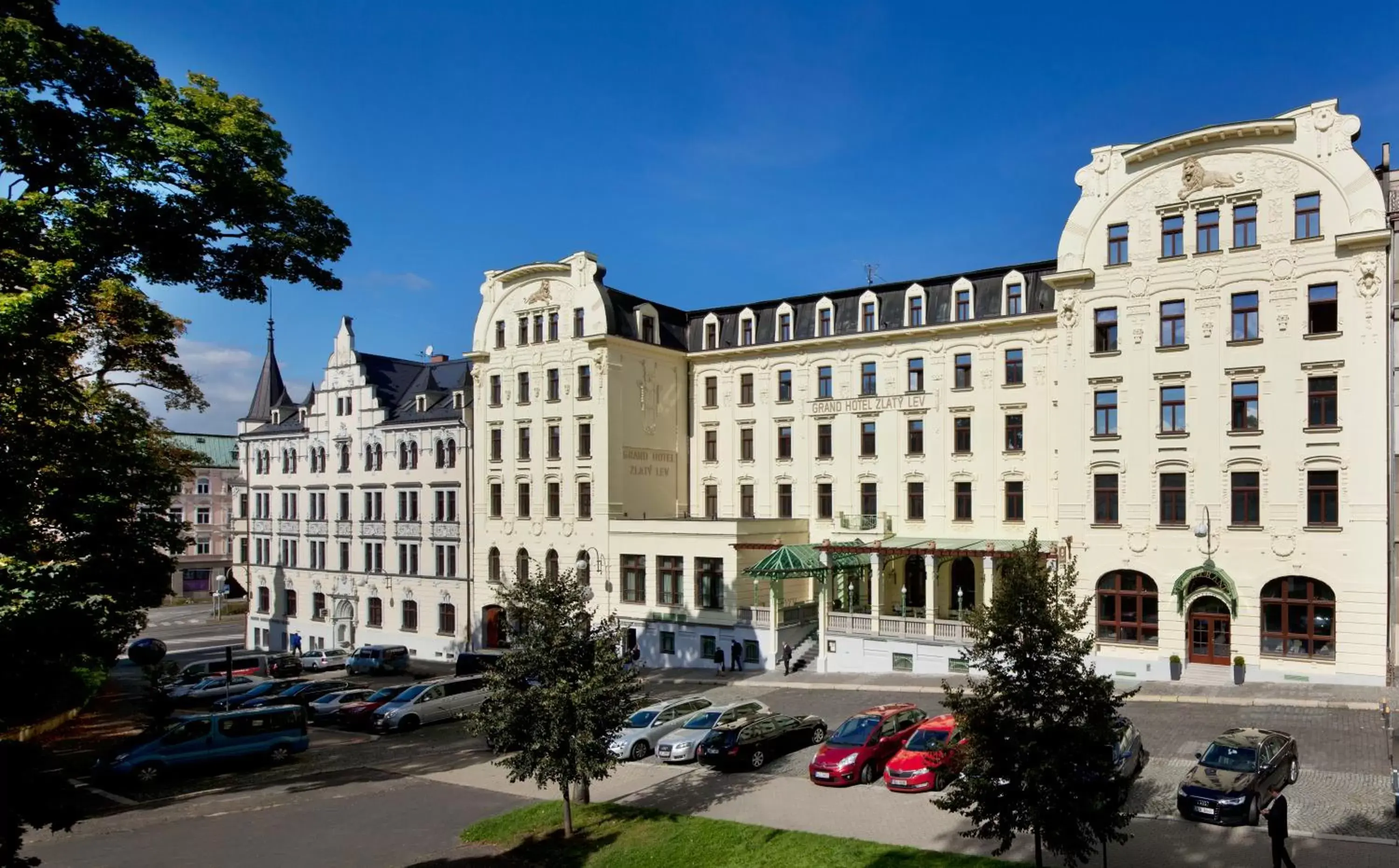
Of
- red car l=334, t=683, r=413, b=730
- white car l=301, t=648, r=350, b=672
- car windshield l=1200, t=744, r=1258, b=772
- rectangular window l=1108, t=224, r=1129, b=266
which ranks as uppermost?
rectangular window l=1108, t=224, r=1129, b=266

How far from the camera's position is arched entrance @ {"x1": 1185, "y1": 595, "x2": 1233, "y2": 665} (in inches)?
1179

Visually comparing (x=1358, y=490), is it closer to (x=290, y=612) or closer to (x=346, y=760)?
(x=346, y=760)

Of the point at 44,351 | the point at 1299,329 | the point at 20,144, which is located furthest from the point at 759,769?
the point at 1299,329

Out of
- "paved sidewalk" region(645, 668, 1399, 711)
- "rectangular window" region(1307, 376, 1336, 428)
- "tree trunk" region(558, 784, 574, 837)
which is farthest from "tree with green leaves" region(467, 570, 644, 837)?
"rectangular window" region(1307, 376, 1336, 428)

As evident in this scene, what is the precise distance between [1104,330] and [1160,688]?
1249 cm

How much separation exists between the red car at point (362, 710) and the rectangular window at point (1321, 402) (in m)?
32.9

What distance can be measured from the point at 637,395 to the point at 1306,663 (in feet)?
92.9

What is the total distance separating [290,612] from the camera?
5834 cm

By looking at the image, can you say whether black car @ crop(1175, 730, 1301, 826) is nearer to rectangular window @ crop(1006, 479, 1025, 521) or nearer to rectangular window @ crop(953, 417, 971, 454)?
rectangular window @ crop(1006, 479, 1025, 521)

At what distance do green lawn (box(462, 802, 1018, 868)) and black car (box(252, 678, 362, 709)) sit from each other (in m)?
19.6

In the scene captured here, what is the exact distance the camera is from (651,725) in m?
26.2

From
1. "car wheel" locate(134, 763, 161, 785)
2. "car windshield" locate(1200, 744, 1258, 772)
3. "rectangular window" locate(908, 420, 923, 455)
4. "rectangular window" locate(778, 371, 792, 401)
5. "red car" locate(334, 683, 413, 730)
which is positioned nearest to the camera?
"car windshield" locate(1200, 744, 1258, 772)

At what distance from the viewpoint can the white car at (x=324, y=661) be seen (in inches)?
1890

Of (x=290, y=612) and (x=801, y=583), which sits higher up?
(x=801, y=583)
